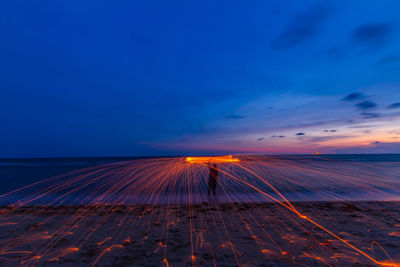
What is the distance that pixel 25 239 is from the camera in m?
5.37

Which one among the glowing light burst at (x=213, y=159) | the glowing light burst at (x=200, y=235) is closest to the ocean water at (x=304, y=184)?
the glowing light burst at (x=213, y=159)

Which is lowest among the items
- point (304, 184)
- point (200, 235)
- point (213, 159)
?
point (304, 184)

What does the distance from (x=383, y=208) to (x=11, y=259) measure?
41.4 feet

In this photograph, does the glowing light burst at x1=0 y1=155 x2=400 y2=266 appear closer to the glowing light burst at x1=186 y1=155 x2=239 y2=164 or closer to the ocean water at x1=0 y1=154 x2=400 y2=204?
the glowing light burst at x1=186 y1=155 x2=239 y2=164

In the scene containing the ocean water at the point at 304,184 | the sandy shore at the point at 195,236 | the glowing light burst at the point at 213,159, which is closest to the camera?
the sandy shore at the point at 195,236

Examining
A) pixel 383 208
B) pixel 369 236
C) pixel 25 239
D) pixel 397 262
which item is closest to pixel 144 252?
pixel 25 239

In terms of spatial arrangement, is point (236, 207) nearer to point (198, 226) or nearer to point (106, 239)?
point (198, 226)

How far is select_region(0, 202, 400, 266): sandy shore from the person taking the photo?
171 inches

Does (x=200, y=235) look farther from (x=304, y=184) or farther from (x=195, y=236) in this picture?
(x=304, y=184)

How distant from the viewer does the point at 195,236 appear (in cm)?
546

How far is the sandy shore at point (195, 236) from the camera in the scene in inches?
171

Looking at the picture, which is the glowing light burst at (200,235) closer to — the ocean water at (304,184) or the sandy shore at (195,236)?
the sandy shore at (195,236)

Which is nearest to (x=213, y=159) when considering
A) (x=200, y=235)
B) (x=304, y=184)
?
(x=200, y=235)

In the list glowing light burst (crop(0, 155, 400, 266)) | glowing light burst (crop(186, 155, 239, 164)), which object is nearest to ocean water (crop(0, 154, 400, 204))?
glowing light burst (crop(186, 155, 239, 164))
